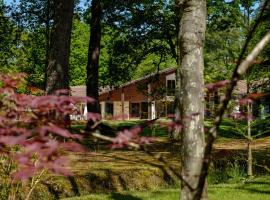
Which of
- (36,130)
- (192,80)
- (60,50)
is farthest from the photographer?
(60,50)

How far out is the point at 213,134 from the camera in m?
3.12

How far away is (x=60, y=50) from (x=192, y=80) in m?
8.22

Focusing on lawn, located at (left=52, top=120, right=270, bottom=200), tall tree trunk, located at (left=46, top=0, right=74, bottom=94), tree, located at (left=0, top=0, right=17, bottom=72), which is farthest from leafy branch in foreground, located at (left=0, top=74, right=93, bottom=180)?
tree, located at (left=0, top=0, right=17, bottom=72)

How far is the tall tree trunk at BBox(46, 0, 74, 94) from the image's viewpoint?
1366cm

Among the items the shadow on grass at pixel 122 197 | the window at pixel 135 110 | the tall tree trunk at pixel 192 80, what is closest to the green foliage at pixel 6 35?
the shadow on grass at pixel 122 197

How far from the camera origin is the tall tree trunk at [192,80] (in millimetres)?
6027

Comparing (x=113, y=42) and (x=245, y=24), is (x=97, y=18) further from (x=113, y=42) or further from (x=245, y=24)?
(x=245, y=24)

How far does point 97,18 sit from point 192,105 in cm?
1796

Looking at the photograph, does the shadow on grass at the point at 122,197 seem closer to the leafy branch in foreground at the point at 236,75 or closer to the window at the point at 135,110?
the leafy branch in foreground at the point at 236,75

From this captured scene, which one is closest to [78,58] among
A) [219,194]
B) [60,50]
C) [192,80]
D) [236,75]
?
[60,50]

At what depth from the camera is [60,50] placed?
45.0ft

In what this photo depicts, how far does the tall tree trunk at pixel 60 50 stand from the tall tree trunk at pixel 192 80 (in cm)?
791

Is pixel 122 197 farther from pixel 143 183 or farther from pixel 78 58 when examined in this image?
pixel 78 58

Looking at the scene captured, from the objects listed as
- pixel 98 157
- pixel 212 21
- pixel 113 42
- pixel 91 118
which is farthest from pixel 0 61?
pixel 91 118
